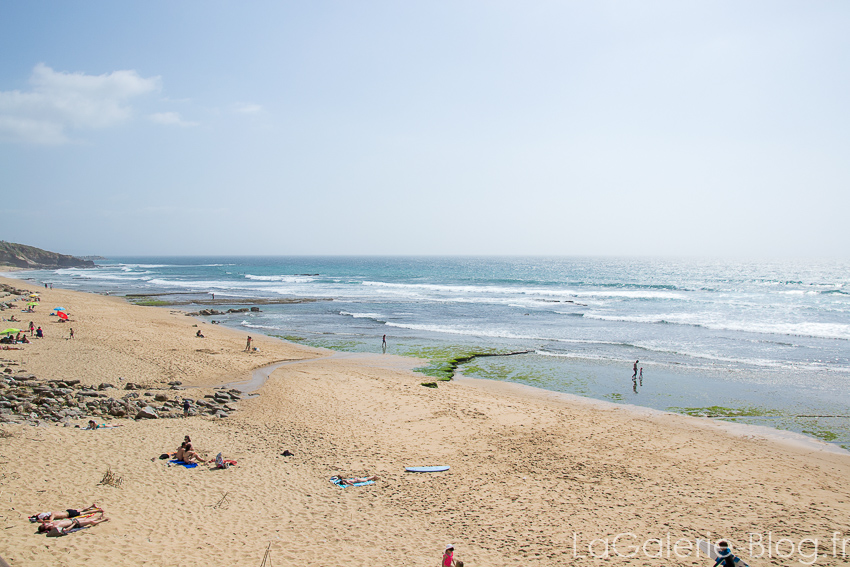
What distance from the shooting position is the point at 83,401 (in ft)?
48.0

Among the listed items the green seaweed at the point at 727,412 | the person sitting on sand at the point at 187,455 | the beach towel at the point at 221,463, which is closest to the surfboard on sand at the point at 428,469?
the beach towel at the point at 221,463

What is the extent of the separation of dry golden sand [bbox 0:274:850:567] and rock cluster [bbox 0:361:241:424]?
852 mm

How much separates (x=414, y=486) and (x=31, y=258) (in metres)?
143

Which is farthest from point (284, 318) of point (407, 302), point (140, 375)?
point (140, 375)

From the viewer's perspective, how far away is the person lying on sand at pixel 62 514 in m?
7.75

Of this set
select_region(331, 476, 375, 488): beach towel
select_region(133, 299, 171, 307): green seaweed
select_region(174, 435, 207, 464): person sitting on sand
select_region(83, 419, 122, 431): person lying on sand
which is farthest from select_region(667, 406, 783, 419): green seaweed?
select_region(133, 299, 171, 307): green seaweed

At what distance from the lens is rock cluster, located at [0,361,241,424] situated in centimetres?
1323

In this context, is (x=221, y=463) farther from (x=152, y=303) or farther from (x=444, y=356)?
(x=152, y=303)

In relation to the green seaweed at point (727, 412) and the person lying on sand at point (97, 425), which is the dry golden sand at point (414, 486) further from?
the green seaweed at point (727, 412)

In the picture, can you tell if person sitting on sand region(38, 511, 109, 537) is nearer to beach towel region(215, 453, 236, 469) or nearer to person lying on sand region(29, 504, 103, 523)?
person lying on sand region(29, 504, 103, 523)

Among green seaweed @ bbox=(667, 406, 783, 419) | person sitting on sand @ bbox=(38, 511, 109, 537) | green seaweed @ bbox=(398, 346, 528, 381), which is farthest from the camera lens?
green seaweed @ bbox=(398, 346, 528, 381)

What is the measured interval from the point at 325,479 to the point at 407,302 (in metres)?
43.2

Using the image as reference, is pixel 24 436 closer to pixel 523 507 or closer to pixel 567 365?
pixel 523 507

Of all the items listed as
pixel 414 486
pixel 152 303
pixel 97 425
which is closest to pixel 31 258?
pixel 152 303
